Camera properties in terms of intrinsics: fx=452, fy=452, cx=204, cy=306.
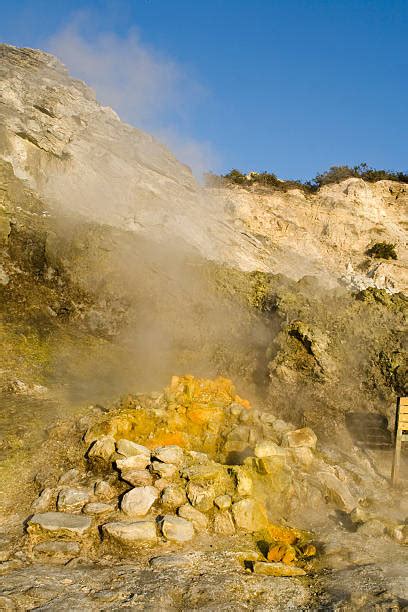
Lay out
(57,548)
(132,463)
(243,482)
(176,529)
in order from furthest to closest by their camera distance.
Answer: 1. (132,463)
2. (243,482)
3. (176,529)
4. (57,548)

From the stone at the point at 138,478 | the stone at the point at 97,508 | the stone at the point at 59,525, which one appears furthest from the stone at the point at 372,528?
the stone at the point at 59,525

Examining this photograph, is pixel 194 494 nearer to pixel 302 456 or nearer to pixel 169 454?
pixel 169 454

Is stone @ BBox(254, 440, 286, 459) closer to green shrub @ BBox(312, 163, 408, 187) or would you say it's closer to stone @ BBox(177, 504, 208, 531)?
stone @ BBox(177, 504, 208, 531)

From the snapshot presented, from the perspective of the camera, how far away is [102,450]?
6.26m

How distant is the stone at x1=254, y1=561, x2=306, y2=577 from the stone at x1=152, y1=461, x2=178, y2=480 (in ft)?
5.33

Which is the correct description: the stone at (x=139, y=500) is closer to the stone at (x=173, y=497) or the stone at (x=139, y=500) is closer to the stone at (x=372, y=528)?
the stone at (x=173, y=497)

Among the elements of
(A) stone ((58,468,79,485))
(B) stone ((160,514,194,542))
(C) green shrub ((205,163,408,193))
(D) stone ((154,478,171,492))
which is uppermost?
(C) green shrub ((205,163,408,193))

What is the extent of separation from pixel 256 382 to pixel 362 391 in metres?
2.11

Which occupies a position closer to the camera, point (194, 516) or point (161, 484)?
point (194, 516)

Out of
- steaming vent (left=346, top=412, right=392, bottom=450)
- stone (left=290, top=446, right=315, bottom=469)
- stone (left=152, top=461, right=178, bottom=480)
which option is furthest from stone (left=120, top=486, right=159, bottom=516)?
steaming vent (left=346, top=412, right=392, bottom=450)

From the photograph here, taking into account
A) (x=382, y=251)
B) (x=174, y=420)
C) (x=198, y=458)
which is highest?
(x=382, y=251)

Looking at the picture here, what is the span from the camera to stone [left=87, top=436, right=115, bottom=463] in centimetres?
622

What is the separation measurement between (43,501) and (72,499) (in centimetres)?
36

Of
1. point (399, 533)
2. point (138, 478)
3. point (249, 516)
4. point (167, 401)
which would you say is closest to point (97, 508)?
point (138, 478)
